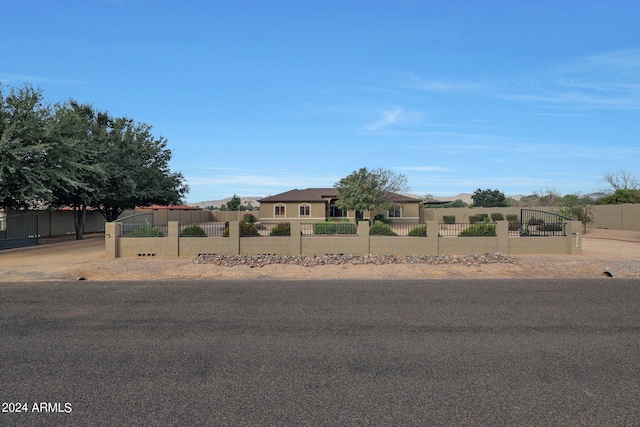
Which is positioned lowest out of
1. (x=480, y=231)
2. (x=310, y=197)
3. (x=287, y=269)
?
(x=287, y=269)

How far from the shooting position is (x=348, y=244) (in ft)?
68.0

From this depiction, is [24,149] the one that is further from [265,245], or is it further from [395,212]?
[395,212]

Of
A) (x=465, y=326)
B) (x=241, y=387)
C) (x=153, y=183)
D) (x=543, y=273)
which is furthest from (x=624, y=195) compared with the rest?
(x=241, y=387)

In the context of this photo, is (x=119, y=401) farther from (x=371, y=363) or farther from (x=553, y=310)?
(x=553, y=310)

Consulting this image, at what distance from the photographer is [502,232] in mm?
20547

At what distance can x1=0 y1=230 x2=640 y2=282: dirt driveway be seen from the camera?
53.1 ft

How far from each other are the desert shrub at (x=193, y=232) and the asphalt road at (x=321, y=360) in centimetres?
946

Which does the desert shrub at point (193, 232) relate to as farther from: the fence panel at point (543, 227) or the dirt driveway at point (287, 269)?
the fence panel at point (543, 227)

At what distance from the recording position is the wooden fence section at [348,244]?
2045 centimetres

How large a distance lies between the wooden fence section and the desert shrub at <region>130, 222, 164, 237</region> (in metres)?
0.38

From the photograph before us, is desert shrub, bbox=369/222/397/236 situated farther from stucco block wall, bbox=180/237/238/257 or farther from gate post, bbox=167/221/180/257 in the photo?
gate post, bbox=167/221/180/257

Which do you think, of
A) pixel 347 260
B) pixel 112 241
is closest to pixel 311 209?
pixel 112 241

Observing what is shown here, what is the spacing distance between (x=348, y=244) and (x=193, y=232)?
7164 millimetres

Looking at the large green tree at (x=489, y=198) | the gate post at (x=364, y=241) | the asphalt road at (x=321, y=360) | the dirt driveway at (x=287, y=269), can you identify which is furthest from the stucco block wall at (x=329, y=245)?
the large green tree at (x=489, y=198)
